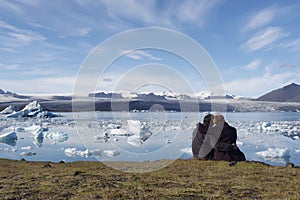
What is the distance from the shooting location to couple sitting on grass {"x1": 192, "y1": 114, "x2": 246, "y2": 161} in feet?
65.7

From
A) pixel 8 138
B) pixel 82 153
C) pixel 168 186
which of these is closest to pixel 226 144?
pixel 168 186

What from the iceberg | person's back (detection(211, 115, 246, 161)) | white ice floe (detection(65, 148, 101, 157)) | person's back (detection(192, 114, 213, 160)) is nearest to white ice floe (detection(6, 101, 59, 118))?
the iceberg

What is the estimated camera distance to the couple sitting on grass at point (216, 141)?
65.7 ft

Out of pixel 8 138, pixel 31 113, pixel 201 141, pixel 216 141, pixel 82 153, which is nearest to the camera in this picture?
pixel 216 141

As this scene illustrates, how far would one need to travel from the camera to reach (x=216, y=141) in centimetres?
2031

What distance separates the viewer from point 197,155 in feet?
68.7

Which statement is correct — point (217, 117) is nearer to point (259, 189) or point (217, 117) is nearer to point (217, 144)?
point (217, 144)

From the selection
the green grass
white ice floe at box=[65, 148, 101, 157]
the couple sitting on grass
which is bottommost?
white ice floe at box=[65, 148, 101, 157]

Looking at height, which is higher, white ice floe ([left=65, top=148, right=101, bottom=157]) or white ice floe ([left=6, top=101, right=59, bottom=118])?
white ice floe ([left=6, top=101, right=59, bottom=118])

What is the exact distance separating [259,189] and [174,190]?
3.23 m

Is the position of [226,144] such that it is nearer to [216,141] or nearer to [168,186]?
[216,141]

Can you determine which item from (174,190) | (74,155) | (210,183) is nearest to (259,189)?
(210,183)

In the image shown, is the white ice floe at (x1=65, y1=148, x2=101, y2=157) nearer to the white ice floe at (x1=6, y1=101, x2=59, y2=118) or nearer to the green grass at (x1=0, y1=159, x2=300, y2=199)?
the green grass at (x1=0, y1=159, x2=300, y2=199)

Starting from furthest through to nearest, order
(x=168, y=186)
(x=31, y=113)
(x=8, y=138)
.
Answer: (x=31, y=113) → (x=8, y=138) → (x=168, y=186)
